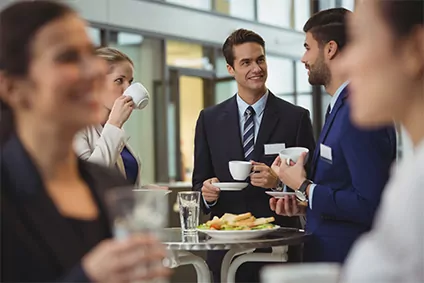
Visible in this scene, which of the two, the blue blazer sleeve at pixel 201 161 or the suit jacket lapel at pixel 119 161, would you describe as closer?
the suit jacket lapel at pixel 119 161

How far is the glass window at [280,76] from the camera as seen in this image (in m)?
13.6

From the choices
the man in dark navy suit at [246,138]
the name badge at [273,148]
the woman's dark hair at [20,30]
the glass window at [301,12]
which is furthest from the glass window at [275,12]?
the woman's dark hair at [20,30]

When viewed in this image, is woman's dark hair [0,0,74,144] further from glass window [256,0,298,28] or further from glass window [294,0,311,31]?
glass window [294,0,311,31]

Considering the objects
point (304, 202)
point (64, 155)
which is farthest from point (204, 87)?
point (64, 155)

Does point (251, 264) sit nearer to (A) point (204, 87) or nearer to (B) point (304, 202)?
(B) point (304, 202)

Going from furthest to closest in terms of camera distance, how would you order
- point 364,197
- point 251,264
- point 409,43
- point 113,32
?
1. point 113,32
2. point 251,264
3. point 364,197
4. point 409,43

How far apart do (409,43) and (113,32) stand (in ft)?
27.4

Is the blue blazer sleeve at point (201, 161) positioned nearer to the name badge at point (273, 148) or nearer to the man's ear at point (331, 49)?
the name badge at point (273, 148)

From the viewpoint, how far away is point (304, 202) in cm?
340

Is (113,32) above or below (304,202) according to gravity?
above

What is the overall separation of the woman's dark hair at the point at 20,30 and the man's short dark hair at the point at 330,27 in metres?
2.03

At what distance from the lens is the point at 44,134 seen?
1.60 metres

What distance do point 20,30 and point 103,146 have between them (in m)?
1.69

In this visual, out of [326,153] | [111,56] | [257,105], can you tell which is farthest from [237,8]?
[326,153]
